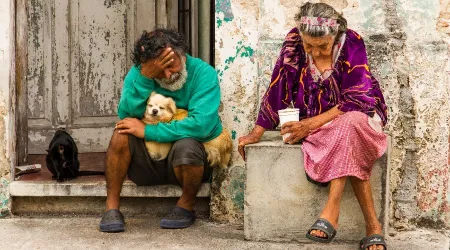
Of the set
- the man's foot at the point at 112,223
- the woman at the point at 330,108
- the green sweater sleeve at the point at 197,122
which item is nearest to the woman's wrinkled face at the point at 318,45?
the woman at the point at 330,108

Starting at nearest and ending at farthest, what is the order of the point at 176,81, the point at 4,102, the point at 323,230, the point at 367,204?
the point at 323,230, the point at 367,204, the point at 176,81, the point at 4,102

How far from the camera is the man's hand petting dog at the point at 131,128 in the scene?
459 cm

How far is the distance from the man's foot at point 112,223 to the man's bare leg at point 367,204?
4.94 feet

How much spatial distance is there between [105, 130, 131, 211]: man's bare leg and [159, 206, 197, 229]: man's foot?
13.1 inches

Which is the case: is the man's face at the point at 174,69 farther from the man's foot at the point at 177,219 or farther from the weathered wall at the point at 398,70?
the man's foot at the point at 177,219

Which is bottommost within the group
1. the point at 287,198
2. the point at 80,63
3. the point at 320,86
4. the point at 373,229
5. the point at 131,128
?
the point at 373,229

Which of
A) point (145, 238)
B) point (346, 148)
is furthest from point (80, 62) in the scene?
point (346, 148)

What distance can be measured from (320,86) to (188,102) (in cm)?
93

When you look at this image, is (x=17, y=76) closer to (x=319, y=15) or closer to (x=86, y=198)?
(x=86, y=198)

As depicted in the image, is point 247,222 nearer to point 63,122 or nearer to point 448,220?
point 448,220

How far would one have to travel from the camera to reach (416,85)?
4.67 metres

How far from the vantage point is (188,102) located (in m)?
4.80

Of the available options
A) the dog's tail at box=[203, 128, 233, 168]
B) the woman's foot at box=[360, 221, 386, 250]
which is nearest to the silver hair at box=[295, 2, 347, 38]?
the dog's tail at box=[203, 128, 233, 168]

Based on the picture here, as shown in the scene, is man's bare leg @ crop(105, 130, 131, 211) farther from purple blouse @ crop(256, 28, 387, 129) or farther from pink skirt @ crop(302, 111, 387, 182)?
pink skirt @ crop(302, 111, 387, 182)
